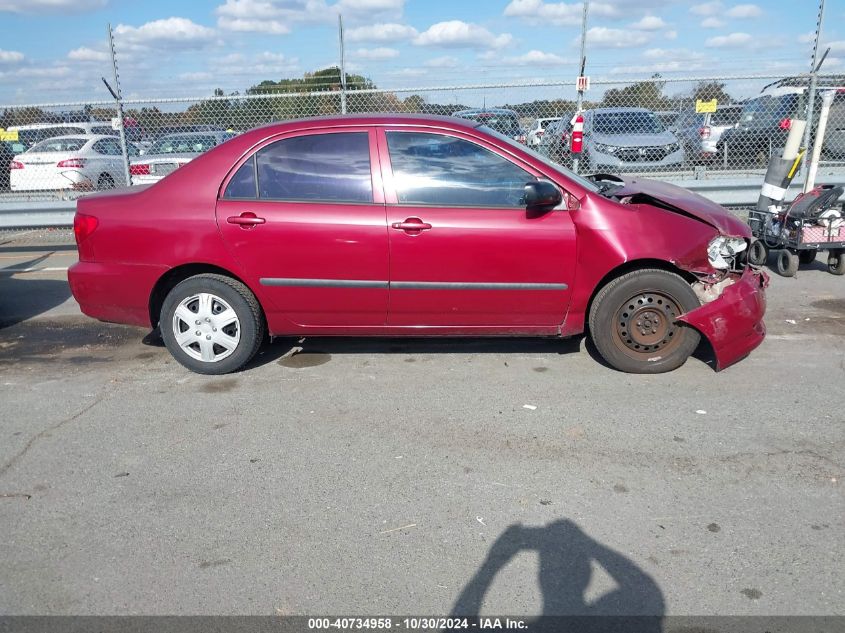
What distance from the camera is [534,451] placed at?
146 inches

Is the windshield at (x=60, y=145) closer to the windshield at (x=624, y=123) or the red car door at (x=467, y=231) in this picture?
the windshield at (x=624, y=123)

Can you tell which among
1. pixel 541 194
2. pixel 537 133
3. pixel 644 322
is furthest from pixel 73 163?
pixel 644 322

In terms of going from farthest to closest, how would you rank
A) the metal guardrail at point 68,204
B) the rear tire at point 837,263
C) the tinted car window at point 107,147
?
the tinted car window at point 107,147, the metal guardrail at point 68,204, the rear tire at point 837,263

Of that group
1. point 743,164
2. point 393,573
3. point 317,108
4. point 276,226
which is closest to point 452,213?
point 276,226

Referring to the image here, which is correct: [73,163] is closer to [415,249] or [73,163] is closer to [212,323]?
[212,323]

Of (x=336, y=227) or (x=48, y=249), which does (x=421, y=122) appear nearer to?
(x=336, y=227)

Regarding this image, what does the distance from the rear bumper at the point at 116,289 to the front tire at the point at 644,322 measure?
3044mm

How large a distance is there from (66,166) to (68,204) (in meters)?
2.99

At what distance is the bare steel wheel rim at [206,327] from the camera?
187 inches

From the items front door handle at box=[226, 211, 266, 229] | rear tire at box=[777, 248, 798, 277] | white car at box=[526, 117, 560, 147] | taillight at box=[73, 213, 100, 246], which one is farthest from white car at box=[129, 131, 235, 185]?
rear tire at box=[777, 248, 798, 277]

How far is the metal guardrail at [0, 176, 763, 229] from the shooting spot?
972 cm

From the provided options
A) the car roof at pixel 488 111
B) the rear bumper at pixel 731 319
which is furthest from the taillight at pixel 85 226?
the car roof at pixel 488 111

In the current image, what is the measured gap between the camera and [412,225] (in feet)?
14.7

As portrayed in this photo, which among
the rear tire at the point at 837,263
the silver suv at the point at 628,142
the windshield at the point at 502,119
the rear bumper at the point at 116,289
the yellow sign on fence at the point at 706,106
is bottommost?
the rear tire at the point at 837,263
